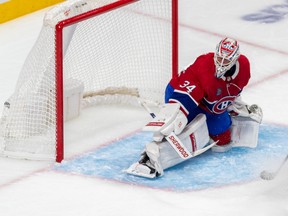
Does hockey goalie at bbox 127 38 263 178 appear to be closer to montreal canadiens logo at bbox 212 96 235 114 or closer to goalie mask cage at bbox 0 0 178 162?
montreal canadiens logo at bbox 212 96 235 114

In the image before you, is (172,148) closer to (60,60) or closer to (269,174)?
(269,174)

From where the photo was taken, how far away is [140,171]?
15.0 feet

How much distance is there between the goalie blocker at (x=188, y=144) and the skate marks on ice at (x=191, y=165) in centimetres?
3

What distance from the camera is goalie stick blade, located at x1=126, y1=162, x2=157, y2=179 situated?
179 inches

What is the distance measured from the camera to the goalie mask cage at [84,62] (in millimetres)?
4664

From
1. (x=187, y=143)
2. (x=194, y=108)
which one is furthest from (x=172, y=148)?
(x=194, y=108)

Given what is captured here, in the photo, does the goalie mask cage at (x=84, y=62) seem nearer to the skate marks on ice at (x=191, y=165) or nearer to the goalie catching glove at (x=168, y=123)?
the skate marks on ice at (x=191, y=165)

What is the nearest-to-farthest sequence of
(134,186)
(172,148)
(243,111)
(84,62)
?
(134,186), (172,148), (243,111), (84,62)

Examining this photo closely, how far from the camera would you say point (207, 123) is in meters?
4.79

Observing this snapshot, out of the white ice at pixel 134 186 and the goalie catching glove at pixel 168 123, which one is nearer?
the white ice at pixel 134 186

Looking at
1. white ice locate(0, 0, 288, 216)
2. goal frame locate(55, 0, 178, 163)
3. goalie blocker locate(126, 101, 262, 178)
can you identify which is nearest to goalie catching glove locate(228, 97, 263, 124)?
goalie blocker locate(126, 101, 262, 178)

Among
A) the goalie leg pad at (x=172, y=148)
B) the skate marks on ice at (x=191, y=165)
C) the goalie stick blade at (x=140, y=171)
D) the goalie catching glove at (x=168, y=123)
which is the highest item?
the goalie catching glove at (x=168, y=123)

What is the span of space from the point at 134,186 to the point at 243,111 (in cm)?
65

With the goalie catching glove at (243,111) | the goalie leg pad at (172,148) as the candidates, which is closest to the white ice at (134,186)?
the goalie leg pad at (172,148)
